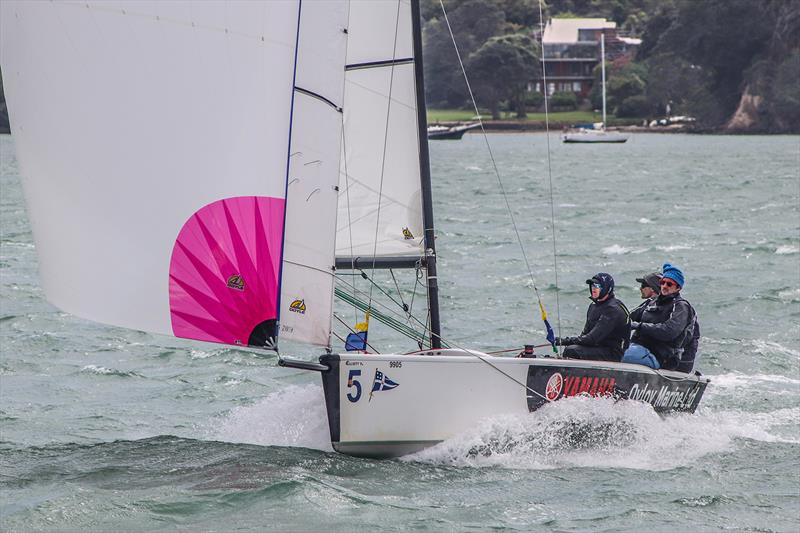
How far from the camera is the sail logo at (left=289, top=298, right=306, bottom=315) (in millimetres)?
8406

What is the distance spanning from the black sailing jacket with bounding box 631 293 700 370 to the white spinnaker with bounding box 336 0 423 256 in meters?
1.74

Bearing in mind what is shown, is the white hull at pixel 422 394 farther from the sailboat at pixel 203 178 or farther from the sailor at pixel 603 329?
the sailor at pixel 603 329

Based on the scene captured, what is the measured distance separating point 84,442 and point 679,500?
4.11 m

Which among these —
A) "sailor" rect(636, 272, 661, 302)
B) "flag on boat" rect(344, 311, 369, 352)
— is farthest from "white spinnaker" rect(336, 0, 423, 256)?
"sailor" rect(636, 272, 661, 302)

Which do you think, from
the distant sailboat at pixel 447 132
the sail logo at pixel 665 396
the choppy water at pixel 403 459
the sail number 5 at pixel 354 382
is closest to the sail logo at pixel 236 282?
the sail number 5 at pixel 354 382

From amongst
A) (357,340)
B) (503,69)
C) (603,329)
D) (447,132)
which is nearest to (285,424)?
(357,340)

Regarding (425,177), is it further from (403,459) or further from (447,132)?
(447,132)

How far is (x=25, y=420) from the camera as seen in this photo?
10.3 meters

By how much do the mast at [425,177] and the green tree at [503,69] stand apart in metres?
85.3

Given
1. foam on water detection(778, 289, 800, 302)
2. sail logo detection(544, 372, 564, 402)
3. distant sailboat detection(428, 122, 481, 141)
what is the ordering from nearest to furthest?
sail logo detection(544, 372, 564, 402) → foam on water detection(778, 289, 800, 302) → distant sailboat detection(428, 122, 481, 141)

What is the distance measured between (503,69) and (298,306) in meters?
87.7

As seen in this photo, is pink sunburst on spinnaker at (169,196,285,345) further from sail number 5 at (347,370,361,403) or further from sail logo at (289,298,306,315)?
sail number 5 at (347,370,361,403)

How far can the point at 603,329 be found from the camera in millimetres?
9602

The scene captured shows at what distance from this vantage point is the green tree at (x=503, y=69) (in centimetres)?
9425
